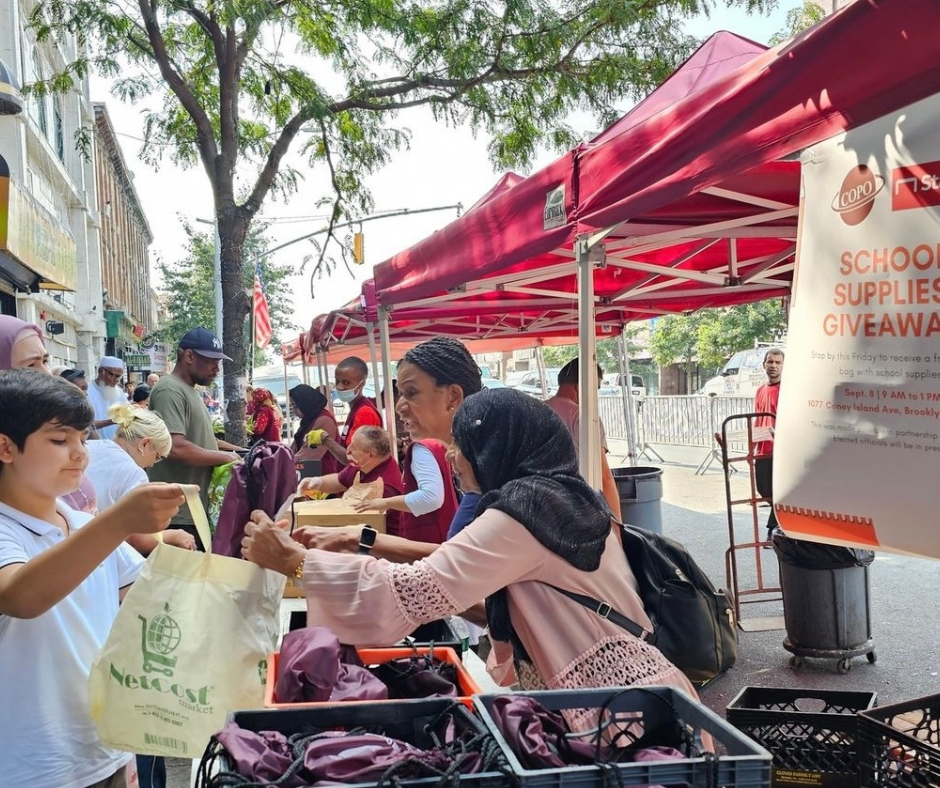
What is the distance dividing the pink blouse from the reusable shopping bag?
0.21 meters

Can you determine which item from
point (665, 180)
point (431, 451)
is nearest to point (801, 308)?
point (665, 180)

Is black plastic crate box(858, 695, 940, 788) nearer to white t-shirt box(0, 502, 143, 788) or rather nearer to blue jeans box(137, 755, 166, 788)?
white t-shirt box(0, 502, 143, 788)

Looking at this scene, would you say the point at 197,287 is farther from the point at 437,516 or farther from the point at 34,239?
the point at 437,516

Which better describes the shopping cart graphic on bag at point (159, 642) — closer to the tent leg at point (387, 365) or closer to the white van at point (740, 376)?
the tent leg at point (387, 365)

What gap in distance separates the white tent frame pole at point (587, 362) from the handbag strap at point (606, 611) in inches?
65.9

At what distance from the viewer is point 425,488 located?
12.8 feet

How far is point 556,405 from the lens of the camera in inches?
276

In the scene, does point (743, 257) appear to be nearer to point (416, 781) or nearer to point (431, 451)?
point (431, 451)

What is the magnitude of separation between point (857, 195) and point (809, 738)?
5.43 feet

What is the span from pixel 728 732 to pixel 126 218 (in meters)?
60.9

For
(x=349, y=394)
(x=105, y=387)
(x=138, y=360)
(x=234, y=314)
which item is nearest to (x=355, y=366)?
(x=349, y=394)

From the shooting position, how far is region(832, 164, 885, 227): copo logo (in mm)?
1837

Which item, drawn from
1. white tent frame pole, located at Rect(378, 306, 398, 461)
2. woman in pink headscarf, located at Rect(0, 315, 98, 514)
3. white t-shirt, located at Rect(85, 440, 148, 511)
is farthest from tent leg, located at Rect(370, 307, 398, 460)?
woman in pink headscarf, located at Rect(0, 315, 98, 514)

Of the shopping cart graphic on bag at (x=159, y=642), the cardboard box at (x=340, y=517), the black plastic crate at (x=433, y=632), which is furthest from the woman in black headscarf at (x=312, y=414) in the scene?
the shopping cart graphic on bag at (x=159, y=642)
